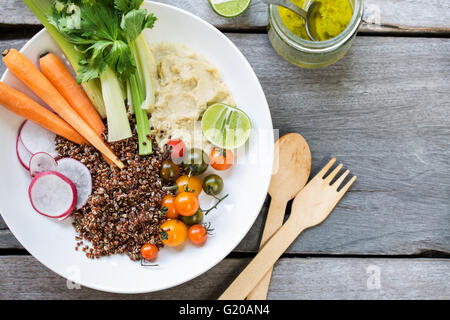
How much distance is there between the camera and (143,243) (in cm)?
148

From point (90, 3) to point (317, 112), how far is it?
1.02 metres

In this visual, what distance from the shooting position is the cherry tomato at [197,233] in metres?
1.47

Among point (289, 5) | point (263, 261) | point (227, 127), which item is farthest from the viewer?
point (263, 261)

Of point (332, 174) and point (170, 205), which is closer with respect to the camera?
point (170, 205)

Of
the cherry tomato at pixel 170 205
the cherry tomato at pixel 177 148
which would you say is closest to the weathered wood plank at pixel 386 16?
the cherry tomato at pixel 177 148

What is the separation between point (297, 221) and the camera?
1.65m

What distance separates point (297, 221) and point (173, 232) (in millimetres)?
550

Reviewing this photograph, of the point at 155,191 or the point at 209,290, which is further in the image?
the point at 209,290

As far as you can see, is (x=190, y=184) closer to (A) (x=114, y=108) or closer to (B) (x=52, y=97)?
(A) (x=114, y=108)

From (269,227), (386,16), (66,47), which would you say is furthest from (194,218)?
(386,16)

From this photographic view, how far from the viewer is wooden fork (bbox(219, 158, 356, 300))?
162cm

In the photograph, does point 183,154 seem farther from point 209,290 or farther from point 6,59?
point 6,59

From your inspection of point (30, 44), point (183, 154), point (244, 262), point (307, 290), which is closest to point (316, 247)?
point (307, 290)

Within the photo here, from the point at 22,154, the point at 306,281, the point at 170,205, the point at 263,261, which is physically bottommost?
the point at 306,281
